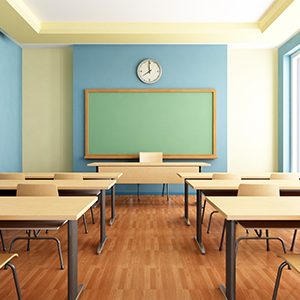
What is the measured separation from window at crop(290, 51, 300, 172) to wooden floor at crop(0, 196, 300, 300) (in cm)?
360

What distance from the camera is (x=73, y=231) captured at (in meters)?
2.20

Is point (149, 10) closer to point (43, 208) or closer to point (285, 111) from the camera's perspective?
point (285, 111)

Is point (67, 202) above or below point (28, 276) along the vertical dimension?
above

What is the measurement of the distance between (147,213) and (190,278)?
2.81 metres

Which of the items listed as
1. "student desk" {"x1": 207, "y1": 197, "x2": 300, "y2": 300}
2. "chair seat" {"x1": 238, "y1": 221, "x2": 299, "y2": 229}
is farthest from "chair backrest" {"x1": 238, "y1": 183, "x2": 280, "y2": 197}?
"student desk" {"x1": 207, "y1": 197, "x2": 300, "y2": 300}

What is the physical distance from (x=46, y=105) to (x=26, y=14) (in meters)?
2.15

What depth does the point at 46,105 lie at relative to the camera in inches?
306

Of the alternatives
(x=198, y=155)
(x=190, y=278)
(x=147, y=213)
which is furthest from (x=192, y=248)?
(x=198, y=155)

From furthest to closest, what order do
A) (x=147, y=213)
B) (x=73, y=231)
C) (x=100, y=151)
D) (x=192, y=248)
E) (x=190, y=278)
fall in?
(x=100, y=151) → (x=147, y=213) → (x=192, y=248) → (x=190, y=278) → (x=73, y=231)

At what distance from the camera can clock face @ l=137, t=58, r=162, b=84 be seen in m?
7.49

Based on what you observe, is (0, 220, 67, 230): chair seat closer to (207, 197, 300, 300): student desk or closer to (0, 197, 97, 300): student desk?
(0, 197, 97, 300): student desk

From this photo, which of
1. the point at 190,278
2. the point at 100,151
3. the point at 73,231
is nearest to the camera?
the point at 73,231

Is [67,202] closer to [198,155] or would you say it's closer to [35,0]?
[35,0]

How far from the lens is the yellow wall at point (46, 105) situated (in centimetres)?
776
